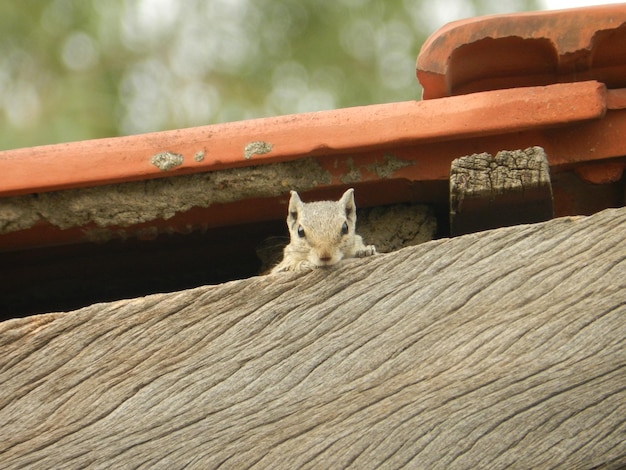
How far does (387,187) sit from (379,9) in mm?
5451

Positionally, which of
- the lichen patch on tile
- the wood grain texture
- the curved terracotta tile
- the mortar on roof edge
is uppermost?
the curved terracotta tile

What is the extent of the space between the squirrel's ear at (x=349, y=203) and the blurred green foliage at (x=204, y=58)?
383cm

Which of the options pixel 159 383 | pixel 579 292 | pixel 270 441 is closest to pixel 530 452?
pixel 579 292

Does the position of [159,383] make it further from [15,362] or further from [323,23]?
[323,23]

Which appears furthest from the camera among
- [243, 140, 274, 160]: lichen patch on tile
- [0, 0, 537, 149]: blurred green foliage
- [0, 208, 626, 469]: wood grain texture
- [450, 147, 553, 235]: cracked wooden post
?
[0, 0, 537, 149]: blurred green foliage

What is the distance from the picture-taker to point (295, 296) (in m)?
2.00

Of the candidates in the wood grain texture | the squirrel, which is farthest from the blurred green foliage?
the wood grain texture

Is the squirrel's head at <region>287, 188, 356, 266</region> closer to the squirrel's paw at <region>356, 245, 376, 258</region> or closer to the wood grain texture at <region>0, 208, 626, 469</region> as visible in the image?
the squirrel's paw at <region>356, 245, 376, 258</region>

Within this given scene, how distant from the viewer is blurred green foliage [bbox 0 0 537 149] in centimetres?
667

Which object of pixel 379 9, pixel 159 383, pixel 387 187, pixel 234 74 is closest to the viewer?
pixel 159 383

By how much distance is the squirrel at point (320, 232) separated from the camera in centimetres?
264

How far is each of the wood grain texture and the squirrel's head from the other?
0.61m

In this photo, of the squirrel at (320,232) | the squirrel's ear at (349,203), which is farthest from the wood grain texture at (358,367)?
the squirrel at (320,232)

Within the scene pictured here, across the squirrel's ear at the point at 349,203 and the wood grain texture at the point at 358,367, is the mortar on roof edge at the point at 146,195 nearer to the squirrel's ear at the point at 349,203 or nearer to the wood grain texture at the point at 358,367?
the squirrel's ear at the point at 349,203
